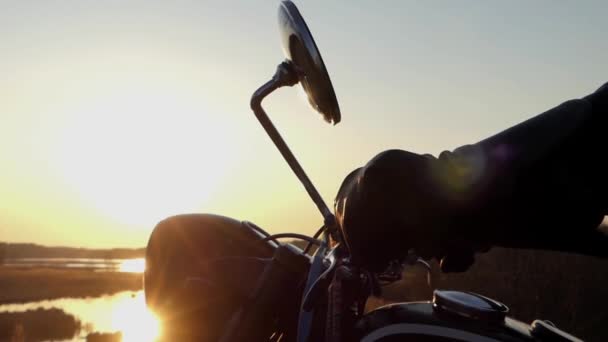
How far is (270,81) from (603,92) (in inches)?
42.2

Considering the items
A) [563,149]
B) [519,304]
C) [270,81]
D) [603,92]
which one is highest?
[270,81]

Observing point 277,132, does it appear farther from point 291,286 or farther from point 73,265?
point 73,265

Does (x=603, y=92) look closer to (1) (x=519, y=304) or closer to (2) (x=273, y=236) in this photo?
(2) (x=273, y=236)

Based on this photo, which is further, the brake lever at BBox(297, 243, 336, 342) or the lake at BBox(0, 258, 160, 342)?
the lake at BBox(0, 258, 160, 342)

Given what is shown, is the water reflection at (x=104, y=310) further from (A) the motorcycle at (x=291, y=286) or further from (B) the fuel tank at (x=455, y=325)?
(B) the fuel tank at (x=455, y=325)

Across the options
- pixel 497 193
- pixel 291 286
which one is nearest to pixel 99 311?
pixel 291 286

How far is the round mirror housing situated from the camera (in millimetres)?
1730

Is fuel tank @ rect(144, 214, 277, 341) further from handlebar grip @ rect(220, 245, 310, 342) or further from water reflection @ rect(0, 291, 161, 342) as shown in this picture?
water reflection @ rect(0, 291, 161, 342)

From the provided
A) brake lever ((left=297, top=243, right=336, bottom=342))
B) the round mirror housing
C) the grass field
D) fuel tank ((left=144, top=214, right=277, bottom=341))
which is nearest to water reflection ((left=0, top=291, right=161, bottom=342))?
the grass field

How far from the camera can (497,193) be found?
1.20 m

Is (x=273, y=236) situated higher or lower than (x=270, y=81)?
lower

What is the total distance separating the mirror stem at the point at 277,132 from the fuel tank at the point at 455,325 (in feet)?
1.23

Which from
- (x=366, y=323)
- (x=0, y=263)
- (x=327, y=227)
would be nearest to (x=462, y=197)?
(x=366, y=323)

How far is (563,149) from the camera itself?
1169 mm
